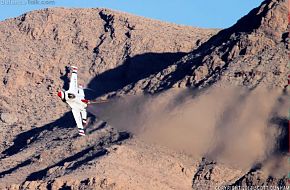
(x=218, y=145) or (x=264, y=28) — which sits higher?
(x=264, y=28)

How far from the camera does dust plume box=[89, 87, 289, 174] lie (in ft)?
561

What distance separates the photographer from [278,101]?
175625 mm

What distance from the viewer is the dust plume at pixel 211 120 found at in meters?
171

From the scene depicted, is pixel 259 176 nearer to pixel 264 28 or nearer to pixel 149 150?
pixel 149 150

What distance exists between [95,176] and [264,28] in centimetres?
4416

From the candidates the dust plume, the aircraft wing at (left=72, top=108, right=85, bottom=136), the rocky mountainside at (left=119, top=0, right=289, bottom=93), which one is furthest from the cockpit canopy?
the rocky mountainside at (left=119, top=0, right=289, bottom=93)

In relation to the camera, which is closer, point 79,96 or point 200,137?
point 79,96

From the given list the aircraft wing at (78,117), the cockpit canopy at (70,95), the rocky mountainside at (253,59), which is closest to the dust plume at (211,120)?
the rocky mountainside at (253,59)

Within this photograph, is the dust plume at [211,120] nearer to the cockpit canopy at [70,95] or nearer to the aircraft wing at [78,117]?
the aircraft wing at [78,117]

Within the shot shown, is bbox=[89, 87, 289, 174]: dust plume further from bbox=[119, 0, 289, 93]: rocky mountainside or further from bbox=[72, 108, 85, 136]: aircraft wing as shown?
bbox=[72, 108, 85, 136]: aircraft wing

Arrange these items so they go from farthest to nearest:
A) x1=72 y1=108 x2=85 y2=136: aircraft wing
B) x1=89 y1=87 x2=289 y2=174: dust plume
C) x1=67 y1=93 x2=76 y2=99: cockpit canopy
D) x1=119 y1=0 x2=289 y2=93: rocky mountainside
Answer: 1. x1=119 y1=0 x2=289 y2=93: rocky mountainside
2. x1=89 y1=87 x2=289 y2=174: dust plume
3. x1=72 y1=108 x2=85 y2=136: aircraft wing
4. x1=67 y1=93 x2=76 y2=99: cockpit canopy

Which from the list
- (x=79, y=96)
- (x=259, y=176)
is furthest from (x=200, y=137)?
(x=79, y=96)

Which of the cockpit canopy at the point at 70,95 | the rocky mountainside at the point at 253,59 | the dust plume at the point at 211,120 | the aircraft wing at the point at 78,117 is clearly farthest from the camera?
the rocky mountainside at the point at 253,59

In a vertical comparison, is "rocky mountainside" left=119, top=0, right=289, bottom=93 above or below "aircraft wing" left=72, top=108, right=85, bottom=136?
above
